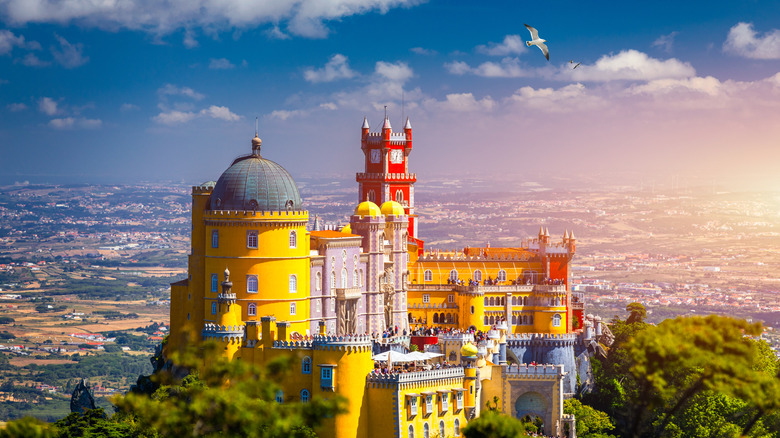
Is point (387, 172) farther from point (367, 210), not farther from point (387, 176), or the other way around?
point (367, 210)

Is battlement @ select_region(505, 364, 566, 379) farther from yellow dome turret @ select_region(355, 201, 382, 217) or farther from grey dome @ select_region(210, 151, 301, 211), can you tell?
grey dome @ select_region(210, 151, 301, 211)

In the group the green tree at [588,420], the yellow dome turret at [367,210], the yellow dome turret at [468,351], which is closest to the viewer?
the yellow dome turret at [468,351]

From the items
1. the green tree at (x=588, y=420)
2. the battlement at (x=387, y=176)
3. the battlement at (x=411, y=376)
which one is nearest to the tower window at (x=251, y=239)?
the battlement at (x=411, y=376)

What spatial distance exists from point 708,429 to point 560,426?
1191 cm

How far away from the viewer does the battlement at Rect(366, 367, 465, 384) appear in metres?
88.1

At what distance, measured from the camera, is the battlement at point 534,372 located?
9656 cm

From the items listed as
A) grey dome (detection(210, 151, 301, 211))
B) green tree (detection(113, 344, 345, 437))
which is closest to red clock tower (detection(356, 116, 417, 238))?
grey dome (detection(210, 151, 301, 211))

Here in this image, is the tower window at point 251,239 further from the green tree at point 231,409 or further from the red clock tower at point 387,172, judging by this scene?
the green tree at point 231,409

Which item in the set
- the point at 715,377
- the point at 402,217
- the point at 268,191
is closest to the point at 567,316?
the point at 402,217

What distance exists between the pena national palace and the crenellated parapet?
0.34ft

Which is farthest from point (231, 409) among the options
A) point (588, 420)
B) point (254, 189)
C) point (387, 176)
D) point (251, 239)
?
point (387, 176)

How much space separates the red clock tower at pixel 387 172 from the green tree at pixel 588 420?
31197 millimetres

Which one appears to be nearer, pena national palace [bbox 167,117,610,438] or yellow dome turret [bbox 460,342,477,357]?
pena national palace [bbox 167,117,610,438]

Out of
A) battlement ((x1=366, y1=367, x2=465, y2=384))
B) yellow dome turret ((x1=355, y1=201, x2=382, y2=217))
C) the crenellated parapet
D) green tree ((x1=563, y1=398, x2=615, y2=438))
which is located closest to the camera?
battlement ((x1=366, y1=367, x2=465, y2=384))
